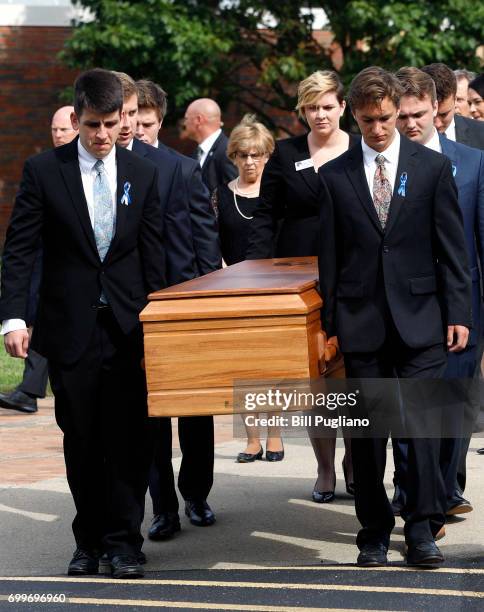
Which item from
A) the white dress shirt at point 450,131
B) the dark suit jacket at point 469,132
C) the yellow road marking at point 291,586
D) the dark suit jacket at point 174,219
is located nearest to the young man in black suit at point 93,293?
the yellow road marking at point 291,586

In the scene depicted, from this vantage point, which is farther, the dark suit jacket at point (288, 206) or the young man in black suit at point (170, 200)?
the dark suit jacket at point (288, 206)

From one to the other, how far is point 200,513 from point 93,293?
1.60 meters

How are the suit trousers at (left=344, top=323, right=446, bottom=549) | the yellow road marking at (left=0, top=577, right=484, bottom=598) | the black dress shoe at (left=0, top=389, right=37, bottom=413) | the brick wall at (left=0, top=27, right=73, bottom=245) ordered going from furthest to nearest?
the brick wall at (left=0, top=27, right=73, bottom=245)
the black dress shoe at (left=0, top=389, right=37, bottom=413)
the suit trousers at (left=344, top=323, right=446, bottom=549)
the yellow road marking at (left=0, top=577, right=484, bottom=598)

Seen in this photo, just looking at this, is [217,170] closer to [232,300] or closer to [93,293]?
[93,293]

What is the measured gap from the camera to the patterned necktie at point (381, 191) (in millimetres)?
6047

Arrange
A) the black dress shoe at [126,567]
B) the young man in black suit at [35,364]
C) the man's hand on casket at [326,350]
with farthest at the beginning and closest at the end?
the young man in black suit at [35,364], the black dress shoe at [126,567], the man's hand on casket at [326,350]

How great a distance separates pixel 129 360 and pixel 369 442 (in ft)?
3.53

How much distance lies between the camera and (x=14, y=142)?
24.4 metres

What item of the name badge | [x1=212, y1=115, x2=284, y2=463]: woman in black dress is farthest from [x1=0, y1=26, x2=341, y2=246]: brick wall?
the name badge

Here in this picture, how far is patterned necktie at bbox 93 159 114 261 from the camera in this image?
6.19m

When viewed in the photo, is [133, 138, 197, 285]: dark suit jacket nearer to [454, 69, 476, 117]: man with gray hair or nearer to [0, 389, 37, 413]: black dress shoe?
[454, 69, 476, 117]: man with gray hair

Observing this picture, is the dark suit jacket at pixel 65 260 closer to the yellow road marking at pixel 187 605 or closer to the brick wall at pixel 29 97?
the yellow road marking at pixel 187 605

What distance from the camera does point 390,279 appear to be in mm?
6000

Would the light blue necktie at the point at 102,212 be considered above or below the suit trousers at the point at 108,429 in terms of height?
above
